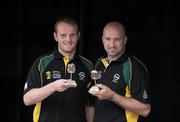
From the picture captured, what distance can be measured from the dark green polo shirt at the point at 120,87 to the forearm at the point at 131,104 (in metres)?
0.04

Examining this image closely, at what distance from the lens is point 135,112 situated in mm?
3699

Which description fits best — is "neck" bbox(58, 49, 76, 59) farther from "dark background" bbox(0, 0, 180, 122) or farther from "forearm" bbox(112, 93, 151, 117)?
"dark background" bbox(0, 0, 180, 122)

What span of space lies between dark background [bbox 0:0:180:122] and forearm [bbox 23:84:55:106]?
8.84 feet

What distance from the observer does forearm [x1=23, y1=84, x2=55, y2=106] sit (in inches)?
140

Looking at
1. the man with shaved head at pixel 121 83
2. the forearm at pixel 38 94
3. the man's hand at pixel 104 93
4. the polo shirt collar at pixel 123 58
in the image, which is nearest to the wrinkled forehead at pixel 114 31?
the man with shaved head at pixel 121 83

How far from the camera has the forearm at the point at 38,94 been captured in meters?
3.55

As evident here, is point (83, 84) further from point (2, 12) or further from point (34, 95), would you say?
point (2, 12)

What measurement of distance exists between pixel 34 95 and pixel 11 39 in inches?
110

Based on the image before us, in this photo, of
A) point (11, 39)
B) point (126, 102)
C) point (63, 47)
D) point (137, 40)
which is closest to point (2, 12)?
point (11, 39)

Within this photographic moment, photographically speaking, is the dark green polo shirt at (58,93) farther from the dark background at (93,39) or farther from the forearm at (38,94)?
the dark background at (93,39)

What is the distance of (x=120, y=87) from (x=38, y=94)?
2.00 ft

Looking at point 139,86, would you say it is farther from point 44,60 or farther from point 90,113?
point 44,60

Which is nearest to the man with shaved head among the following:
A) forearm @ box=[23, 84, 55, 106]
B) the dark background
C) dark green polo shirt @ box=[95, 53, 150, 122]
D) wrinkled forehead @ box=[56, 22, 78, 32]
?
dark green polo shirt @ box=[95, 53, 150, 122]

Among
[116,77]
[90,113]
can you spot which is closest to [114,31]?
[116,77]
